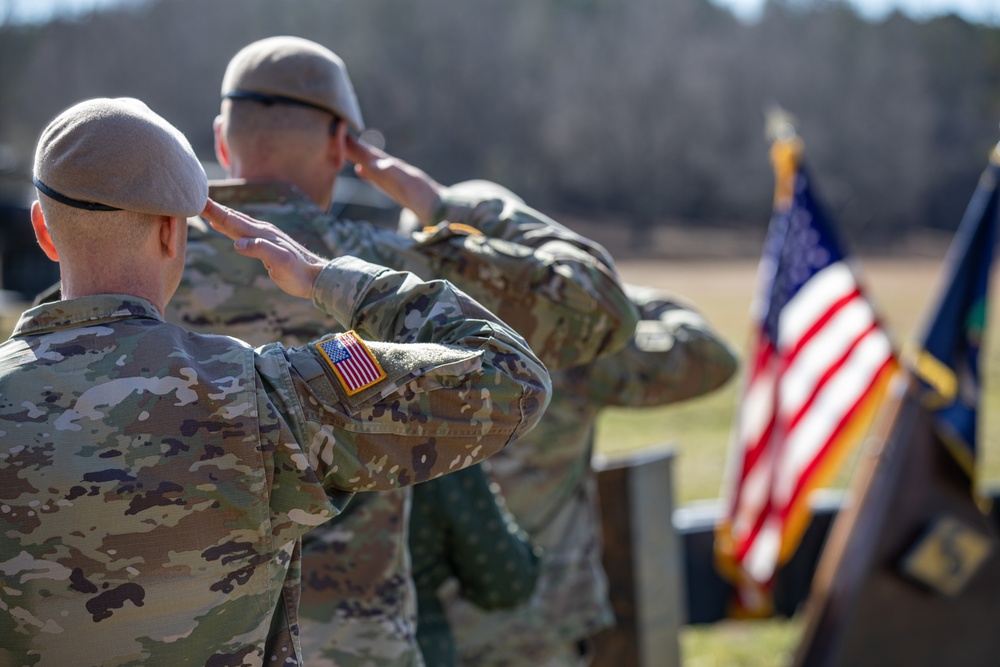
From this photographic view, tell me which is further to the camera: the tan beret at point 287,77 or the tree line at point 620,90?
the tree line at point 620,90

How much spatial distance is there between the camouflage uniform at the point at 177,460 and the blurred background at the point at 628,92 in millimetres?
31857

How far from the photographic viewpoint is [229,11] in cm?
5253

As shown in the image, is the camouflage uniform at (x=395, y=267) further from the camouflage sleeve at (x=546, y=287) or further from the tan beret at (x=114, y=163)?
the tan beret at (x=114, y=163)

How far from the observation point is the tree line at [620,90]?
140 ft

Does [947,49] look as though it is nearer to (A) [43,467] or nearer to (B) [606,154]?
(B) [606,154]

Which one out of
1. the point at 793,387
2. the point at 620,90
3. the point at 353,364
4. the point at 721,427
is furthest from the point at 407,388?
the point at 620,90

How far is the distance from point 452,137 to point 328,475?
43852 millimetres

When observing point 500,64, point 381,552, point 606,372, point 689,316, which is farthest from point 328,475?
point 500,64

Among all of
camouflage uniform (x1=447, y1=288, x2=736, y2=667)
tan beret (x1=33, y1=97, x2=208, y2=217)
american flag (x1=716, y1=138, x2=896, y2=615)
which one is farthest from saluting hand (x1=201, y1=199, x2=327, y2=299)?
american flag (x1=716, y1=138, x2=896, y2=615)

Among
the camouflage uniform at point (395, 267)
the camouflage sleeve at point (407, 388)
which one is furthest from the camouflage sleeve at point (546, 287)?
the camouflage sleeve at point (407, 388)

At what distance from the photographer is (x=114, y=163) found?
151cm

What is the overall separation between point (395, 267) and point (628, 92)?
45.5 metres

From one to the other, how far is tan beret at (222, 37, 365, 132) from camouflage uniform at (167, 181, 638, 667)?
7.8 inches

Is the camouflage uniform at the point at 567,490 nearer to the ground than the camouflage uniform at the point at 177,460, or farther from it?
nearer to the ground
